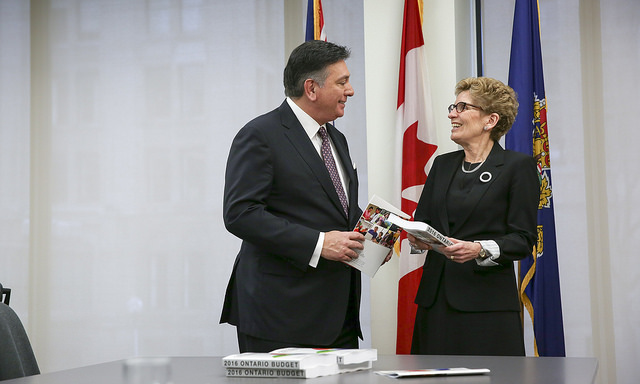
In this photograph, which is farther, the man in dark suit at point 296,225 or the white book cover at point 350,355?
the man in dark suit at point 296,225

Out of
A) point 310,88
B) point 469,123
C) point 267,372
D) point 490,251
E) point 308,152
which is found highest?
point 310,88

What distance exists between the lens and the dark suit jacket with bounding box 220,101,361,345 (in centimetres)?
246

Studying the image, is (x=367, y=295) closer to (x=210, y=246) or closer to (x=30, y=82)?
(x=210, y=246)

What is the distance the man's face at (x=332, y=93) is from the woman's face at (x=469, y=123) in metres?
0.52

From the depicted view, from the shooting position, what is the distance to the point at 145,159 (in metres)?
5.31

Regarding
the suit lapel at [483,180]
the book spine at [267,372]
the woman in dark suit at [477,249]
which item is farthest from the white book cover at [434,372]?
the suit lapel at [483,180]

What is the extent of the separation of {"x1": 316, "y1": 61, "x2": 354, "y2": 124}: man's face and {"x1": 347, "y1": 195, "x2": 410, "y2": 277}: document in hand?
1.52ft

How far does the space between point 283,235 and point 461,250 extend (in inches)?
26.8

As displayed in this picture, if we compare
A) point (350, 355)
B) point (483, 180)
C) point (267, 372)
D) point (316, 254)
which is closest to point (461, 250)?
point (483, 180)

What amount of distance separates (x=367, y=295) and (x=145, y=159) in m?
1.96

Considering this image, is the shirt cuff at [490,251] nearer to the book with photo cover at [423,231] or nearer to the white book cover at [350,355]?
the book with photo cover at [423,231]

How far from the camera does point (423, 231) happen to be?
7.98ft

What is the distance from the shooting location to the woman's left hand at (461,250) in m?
2.62

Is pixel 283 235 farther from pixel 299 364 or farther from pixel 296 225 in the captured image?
pixel 299 364
